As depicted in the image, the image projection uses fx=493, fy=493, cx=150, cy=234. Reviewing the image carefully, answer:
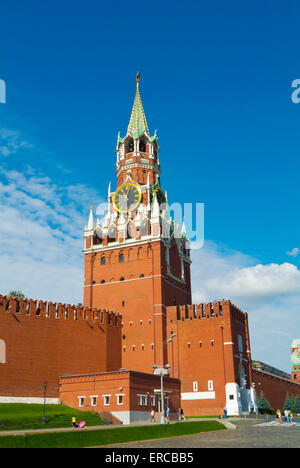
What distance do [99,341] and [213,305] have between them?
47.7 feet

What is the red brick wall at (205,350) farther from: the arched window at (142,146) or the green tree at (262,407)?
the arched window at (142,146)

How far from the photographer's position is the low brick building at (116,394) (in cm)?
4712

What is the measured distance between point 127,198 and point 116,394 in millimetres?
33097

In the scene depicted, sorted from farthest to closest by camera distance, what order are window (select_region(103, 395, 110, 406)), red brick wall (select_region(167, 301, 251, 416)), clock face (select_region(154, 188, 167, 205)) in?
clock face (select_region(154, 188, 167, 205))
red brick wall (select_region(167, 301, 251, 416))
window (select_region(103, 395, 110, 406))

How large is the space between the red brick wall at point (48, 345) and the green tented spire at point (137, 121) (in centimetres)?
3157

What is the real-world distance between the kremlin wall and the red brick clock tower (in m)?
0.14

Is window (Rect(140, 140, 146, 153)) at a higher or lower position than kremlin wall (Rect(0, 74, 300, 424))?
higher

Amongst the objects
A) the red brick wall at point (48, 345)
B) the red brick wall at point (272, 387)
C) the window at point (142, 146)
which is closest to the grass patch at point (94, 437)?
the red brick wall at point (48, 345)

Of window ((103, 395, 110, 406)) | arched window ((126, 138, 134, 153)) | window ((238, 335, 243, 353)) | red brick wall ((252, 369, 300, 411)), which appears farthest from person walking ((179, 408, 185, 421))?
arched window ((126, 138, 134, 153))

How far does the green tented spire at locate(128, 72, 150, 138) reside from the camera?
258 feet

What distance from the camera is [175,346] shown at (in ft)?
200

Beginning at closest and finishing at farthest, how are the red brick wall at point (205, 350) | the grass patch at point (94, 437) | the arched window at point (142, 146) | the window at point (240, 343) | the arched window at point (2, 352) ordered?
the grass patch at point (94, 437), the arched window at point (2, 352), the red brick wall at point (205, 350), the window at point (240, 343), the arched window at point (142, 146)

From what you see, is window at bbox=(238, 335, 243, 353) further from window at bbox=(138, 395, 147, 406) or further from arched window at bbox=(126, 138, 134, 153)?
arched window at bbox=(126, 138, 134, 153)
